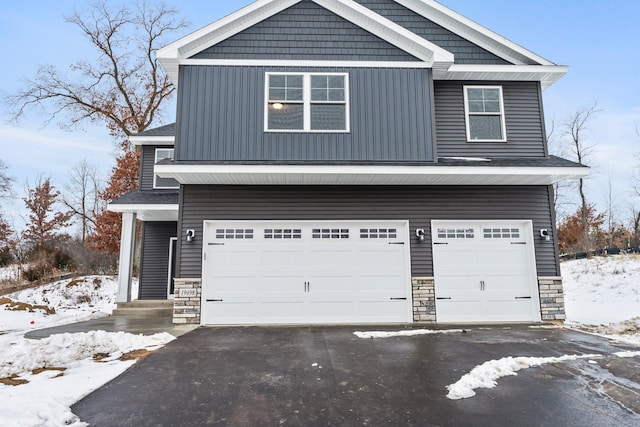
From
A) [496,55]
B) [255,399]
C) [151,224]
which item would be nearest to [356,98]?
[496,55]

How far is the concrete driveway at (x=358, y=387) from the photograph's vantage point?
328 centimetres

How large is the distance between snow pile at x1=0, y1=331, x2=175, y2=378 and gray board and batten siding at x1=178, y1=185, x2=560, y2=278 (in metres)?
1.91

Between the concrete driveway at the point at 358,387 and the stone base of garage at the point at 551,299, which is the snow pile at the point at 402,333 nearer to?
the concrete driveway at the point at 358,387

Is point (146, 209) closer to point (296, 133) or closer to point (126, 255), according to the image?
point (126, 255)

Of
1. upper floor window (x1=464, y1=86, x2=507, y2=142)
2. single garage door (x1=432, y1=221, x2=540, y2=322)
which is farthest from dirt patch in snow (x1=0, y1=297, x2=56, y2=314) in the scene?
upper floor window (x1=464, y1=86, x2=507, y2=142)

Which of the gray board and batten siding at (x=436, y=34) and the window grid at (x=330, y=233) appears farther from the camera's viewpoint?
the gray board and batten siding at (x=436, y=34)

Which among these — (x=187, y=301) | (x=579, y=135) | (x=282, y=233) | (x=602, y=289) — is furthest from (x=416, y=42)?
(x=579, y=135)

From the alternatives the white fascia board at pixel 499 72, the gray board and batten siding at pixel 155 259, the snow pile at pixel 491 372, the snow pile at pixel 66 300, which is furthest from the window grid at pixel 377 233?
the snow pile at pixel 66 300

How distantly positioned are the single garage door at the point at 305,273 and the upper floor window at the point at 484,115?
2.97 meters

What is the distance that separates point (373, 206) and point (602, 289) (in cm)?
922

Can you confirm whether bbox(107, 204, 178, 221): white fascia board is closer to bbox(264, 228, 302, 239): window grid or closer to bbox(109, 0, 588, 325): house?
bbox(109, 0, 588, 325): house

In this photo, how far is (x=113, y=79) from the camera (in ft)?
66.0

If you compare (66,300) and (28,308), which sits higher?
(28,308)

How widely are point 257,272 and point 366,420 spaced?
5.10 m
